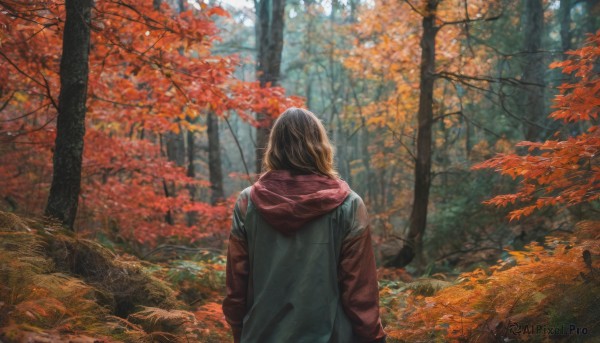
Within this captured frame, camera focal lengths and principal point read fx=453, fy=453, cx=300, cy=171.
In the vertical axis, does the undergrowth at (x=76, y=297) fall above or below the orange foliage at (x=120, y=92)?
below

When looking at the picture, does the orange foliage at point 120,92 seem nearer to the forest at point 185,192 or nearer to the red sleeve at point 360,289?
the forest at point 185,192

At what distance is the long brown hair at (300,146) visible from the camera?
8.14ft

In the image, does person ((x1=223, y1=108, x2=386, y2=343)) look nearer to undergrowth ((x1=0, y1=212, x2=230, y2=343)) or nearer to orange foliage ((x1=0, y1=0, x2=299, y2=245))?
undergrowth ((x1=0, y1=212, x2=230, y2=343))

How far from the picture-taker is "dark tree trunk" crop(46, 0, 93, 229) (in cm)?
453

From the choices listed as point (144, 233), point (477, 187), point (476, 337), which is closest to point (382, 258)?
point (477, 187)

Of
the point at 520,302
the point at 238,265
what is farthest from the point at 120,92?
the point at 520,302

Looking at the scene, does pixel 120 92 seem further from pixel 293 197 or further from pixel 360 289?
pixel 360 289

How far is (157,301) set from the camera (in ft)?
13.4

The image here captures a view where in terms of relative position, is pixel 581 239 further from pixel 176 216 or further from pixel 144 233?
pixel 176 216

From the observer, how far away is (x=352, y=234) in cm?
237

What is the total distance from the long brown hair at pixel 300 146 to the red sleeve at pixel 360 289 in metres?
0.42

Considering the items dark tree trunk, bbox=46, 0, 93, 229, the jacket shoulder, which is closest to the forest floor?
dark tree trunk, bbox=46, 0, 93, 229

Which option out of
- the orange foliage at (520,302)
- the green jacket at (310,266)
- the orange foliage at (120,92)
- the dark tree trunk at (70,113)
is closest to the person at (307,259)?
the green jacket at (310,266)

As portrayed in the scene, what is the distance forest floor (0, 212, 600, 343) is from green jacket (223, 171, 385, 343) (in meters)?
0.97
